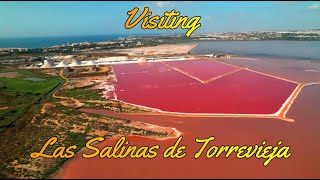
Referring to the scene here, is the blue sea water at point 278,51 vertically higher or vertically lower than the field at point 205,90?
higher

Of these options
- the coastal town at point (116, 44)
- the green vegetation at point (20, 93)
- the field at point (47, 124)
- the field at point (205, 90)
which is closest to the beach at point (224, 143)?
the field at point (47, 124)

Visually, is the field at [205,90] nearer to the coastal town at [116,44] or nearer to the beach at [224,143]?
the beach at [224,143]

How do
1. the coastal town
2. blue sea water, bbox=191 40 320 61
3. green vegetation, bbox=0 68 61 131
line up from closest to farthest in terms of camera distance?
green vegetation, bbox=0 68 61 131
blue sea water, bbox=191 40 320 61
the coastal town

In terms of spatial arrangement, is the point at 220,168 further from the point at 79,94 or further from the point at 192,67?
the point at 192,67

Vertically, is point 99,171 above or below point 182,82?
below

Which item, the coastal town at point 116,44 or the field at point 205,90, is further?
the coastal town at point 116,44

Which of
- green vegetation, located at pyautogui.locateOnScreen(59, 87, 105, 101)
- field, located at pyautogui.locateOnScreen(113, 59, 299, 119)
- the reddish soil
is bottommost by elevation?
the reddish soil

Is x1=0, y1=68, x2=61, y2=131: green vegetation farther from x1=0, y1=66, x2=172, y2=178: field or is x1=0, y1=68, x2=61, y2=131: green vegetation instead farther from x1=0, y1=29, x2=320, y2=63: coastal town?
x1=0, y1=29, x2=320, y2=63: coastal town

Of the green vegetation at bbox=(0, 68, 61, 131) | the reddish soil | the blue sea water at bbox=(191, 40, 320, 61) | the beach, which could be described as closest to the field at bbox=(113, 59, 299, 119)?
the beach

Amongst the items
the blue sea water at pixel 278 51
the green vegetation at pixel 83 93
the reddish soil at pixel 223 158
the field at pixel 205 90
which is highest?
the blue sea water at pixel 278 51

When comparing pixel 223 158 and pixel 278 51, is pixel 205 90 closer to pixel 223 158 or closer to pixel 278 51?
pixel 223 158

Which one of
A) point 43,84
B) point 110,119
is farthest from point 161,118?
point 43,84
